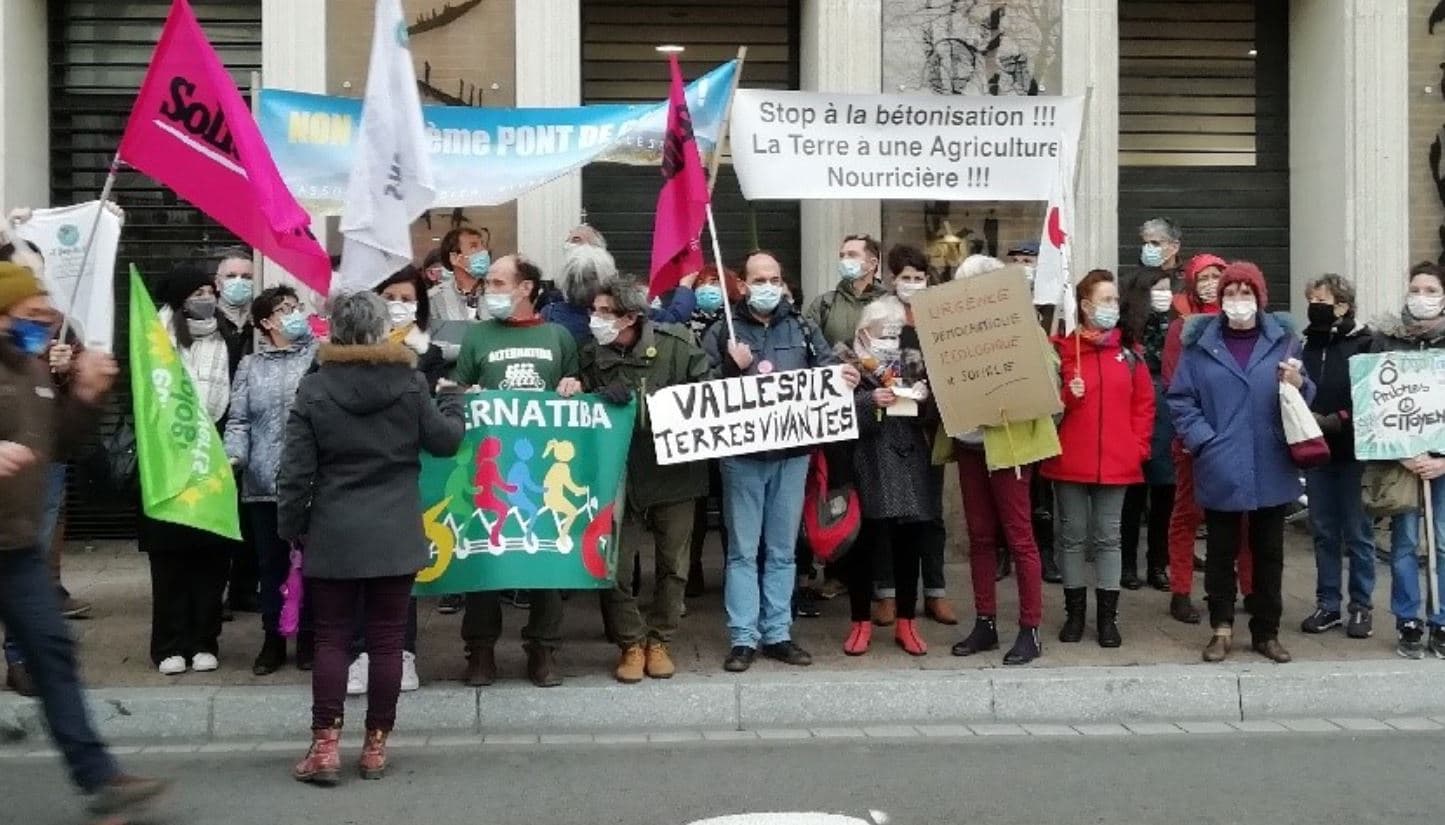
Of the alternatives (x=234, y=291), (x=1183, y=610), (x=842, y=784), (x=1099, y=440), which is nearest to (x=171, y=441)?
(x=234, y=291)

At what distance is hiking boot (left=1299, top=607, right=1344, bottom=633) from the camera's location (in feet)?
28.7

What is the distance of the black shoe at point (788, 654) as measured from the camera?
26.5 feet

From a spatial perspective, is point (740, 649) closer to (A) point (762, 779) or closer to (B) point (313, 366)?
(A) point (762, 779)

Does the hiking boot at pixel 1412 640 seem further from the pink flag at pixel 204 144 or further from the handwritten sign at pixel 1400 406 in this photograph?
the pink flag at pixel 204 144

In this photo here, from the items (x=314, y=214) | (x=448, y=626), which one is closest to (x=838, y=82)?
(x=314, y=214)

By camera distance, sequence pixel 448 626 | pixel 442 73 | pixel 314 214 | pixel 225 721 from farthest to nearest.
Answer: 1. pixel 442 73
2. pixel 314 214
3. pixel 448 626
4. pixel 225 721

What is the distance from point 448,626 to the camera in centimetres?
908

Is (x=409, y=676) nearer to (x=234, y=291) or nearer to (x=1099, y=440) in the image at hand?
(x=234, y=291)

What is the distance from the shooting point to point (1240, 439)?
Answer: 8.02m

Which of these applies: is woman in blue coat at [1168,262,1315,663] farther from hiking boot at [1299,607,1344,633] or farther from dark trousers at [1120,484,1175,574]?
dark trousers at [1120,484,1175,574]

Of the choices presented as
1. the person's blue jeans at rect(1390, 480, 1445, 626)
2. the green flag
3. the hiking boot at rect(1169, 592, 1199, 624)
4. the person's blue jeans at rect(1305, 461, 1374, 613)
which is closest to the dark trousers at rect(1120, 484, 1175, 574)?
the hiking boot at rect(1169, 592, 1199, 624)

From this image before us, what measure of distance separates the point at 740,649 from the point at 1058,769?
6.21ft

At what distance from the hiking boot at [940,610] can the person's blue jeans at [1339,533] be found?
1.94m

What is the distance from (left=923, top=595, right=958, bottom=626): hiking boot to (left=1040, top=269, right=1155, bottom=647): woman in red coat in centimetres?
74
